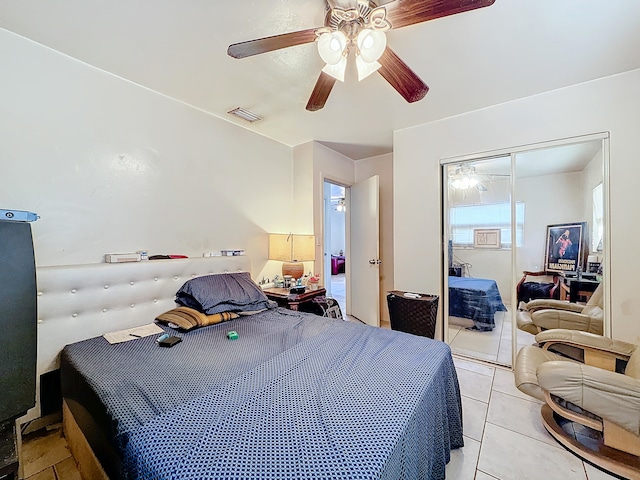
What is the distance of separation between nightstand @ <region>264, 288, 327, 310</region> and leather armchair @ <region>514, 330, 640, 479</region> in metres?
1.88

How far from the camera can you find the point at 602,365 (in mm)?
1902

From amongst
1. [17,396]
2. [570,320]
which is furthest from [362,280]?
[17,396]

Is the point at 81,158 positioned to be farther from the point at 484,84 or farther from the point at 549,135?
the point at 549,135

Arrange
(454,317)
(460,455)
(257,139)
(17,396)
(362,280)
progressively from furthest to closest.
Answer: (362,280) → (257,139) → (454,317) → (460,455) → (17,396)

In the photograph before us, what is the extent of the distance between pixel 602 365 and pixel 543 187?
4.96 ft

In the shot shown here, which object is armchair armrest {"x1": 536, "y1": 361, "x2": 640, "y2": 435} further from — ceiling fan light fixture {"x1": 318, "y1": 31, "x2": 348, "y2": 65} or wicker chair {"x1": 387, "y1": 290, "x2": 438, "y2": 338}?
ceiling fan light fixture {"x1": 318, "y1": 31, "x2": 348, "y2": 65}

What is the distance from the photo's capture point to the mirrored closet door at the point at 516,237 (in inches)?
91.5

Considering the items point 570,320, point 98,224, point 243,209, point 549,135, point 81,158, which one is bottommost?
point 570,320

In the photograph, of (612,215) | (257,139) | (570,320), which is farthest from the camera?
(257,139)

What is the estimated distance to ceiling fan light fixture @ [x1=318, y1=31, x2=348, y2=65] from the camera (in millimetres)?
1377

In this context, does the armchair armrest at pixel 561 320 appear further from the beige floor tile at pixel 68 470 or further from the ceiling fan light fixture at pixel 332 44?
the beige floor tile at pixel 68 470

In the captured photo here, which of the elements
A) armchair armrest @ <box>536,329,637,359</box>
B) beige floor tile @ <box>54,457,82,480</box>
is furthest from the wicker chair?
beige floor tile @ <box>54,457,82,480</box>

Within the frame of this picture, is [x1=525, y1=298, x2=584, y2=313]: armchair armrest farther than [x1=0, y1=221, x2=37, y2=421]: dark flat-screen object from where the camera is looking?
Yes

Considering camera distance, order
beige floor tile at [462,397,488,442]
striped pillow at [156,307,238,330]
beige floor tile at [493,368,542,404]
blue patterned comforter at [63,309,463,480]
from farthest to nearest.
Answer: beige floor tile at [493,368,542,404], striped pillow at [156,307,238,330], beige floor tile at [462,397,488,442], blue patterned comforter at [63,309,463,480]
